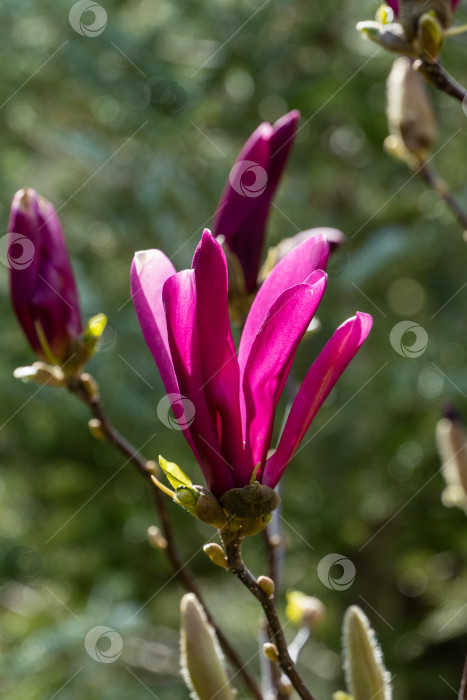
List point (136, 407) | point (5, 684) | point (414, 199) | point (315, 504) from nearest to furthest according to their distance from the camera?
point (5, 684), point (136, 407), point (315, 504), point (414, 199)

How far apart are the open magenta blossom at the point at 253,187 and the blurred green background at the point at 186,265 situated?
0.66 m

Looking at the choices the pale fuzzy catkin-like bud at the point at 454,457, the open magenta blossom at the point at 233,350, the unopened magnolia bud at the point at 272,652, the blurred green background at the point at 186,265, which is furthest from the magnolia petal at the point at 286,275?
the blurred green background at the point at 186,265

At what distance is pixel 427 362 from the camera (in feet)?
3.80

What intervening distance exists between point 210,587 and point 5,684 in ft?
1.55

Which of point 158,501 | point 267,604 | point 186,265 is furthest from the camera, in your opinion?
point 186,265

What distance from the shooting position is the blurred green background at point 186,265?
1.21 m

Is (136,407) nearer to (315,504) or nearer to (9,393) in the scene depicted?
(9,393)

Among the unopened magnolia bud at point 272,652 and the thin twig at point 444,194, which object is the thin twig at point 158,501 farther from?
the thin twig at point 444,194

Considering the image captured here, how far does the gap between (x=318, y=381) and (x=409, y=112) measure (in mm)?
298

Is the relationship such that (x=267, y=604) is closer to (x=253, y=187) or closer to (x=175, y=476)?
(x=175, y=476)

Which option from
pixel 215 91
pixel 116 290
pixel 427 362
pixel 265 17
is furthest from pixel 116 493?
pixel 265 17

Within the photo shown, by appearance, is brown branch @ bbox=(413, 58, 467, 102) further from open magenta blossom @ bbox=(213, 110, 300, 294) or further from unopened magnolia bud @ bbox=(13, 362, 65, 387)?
unopened magnolia bud @ bbox=(13, 362, 65, 387)

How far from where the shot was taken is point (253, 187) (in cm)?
49

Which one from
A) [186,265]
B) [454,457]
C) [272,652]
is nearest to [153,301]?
[272,652]
